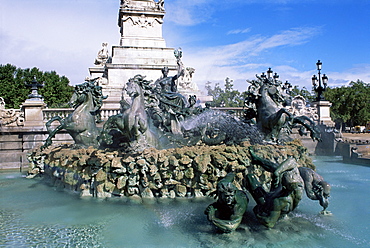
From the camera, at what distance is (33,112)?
13102mm

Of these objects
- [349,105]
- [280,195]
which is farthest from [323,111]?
[349,105]

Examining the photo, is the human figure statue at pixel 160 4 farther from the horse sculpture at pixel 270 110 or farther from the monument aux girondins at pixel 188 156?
the horse sculpture at pixel 270 110

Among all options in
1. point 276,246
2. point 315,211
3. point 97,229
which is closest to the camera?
point 276,246

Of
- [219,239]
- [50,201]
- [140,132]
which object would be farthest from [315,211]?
[50,201]

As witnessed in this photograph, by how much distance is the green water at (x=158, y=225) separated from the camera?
4062 millimetres

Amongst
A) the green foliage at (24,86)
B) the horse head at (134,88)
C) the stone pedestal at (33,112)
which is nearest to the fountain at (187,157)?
the horse head at (134,88)

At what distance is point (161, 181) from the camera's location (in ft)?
20.5

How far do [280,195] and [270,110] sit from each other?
4.78m

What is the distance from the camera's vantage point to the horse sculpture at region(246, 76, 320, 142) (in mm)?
8070

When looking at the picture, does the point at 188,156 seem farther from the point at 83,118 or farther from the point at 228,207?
the point at 83,118

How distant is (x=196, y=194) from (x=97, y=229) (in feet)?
7.27

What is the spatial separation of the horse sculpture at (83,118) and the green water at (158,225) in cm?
192

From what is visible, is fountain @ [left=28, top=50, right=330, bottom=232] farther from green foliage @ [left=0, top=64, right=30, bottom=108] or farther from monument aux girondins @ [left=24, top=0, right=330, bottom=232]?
green foliage @ [left=0, top=64, right=30, bottom=108]

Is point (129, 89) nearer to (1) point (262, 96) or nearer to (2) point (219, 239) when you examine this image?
(1) point (262, 96)
